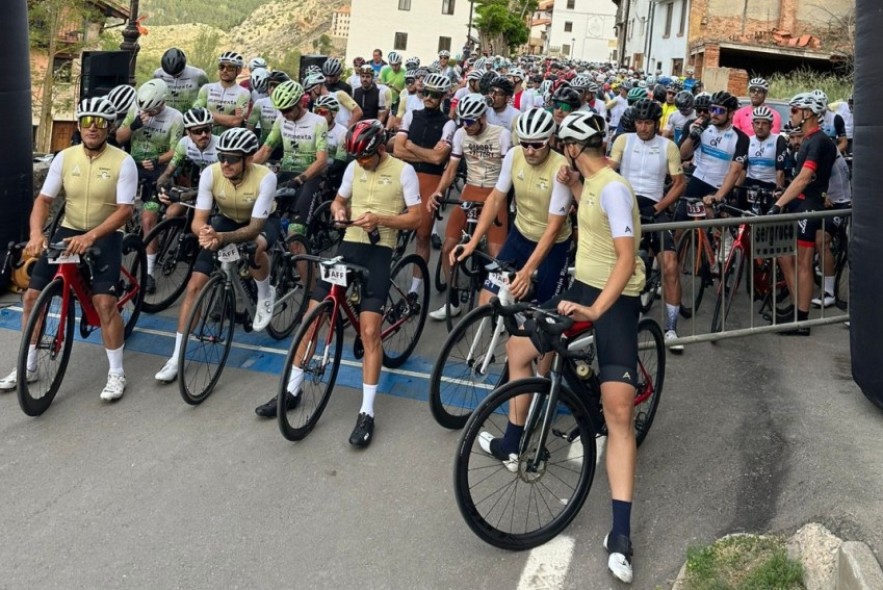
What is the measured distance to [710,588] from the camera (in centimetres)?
409

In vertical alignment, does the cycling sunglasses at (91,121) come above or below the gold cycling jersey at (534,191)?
above

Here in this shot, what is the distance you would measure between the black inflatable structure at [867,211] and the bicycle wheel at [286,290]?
4.29 m

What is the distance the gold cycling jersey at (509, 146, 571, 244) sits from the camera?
248 inches

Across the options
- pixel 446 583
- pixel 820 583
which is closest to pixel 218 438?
pixel 446 583

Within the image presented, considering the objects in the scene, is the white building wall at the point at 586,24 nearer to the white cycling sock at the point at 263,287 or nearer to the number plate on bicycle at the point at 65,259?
the white cycling sock at the point at 263,287

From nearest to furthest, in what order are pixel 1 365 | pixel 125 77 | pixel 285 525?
pixel 285 525
pixel 1 365
pixel 125 77

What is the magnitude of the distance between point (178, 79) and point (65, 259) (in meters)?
4.56

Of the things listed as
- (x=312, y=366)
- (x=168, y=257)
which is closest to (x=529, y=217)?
(x=312, y=366)

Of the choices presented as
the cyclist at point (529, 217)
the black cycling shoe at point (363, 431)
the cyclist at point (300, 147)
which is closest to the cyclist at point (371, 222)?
the black cycling shoe at point (363, 431)

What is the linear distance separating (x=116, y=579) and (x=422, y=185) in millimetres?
5605

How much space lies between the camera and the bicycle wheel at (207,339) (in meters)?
6.16

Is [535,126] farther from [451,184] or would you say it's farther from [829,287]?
[829,287]

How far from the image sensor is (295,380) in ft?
18.4

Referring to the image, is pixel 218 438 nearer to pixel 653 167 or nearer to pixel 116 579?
pixel 116 579
